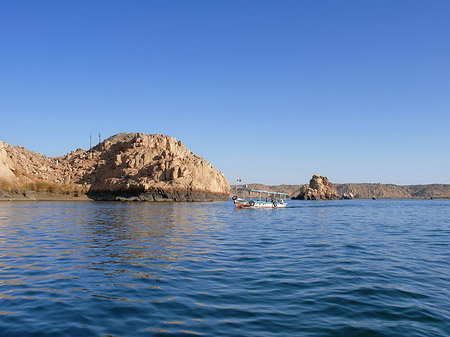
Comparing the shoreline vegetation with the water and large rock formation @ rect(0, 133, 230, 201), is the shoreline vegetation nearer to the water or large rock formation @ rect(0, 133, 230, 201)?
large rock formation @ rect(0, 133, 230, 201)

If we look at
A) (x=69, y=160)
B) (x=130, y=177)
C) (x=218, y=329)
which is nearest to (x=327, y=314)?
(x=218, y=329)

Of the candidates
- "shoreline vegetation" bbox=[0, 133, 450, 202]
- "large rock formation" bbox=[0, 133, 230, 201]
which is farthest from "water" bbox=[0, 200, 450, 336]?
"large rock formation" bbox=[0, 133, 230, 201]

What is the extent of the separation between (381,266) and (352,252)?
3581 mm

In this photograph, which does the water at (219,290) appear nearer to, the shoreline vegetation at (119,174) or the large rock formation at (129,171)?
the shoreline vegetation at (119,174)

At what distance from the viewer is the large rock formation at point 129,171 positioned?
3927 inches

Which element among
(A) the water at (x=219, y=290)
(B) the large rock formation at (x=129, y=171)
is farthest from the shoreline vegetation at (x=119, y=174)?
(A) the water at (x=219, y=290)

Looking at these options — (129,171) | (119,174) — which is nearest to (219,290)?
(129,171)

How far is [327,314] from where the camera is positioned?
28.6 feet

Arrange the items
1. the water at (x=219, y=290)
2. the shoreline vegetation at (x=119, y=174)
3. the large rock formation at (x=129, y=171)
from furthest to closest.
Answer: the large rock formation at (x=129, y=171) < the shoreline vegetation at (x=119, y=174) < the water at (x=219, y=290)

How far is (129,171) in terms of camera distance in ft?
371

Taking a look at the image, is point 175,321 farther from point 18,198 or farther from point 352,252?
point 18,198

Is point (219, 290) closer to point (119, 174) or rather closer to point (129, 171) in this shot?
point (129, 171)

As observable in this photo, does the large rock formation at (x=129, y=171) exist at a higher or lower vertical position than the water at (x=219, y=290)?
higher

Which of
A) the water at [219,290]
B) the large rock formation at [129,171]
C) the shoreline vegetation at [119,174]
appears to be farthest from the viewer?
the large rock formation at [129,171]
